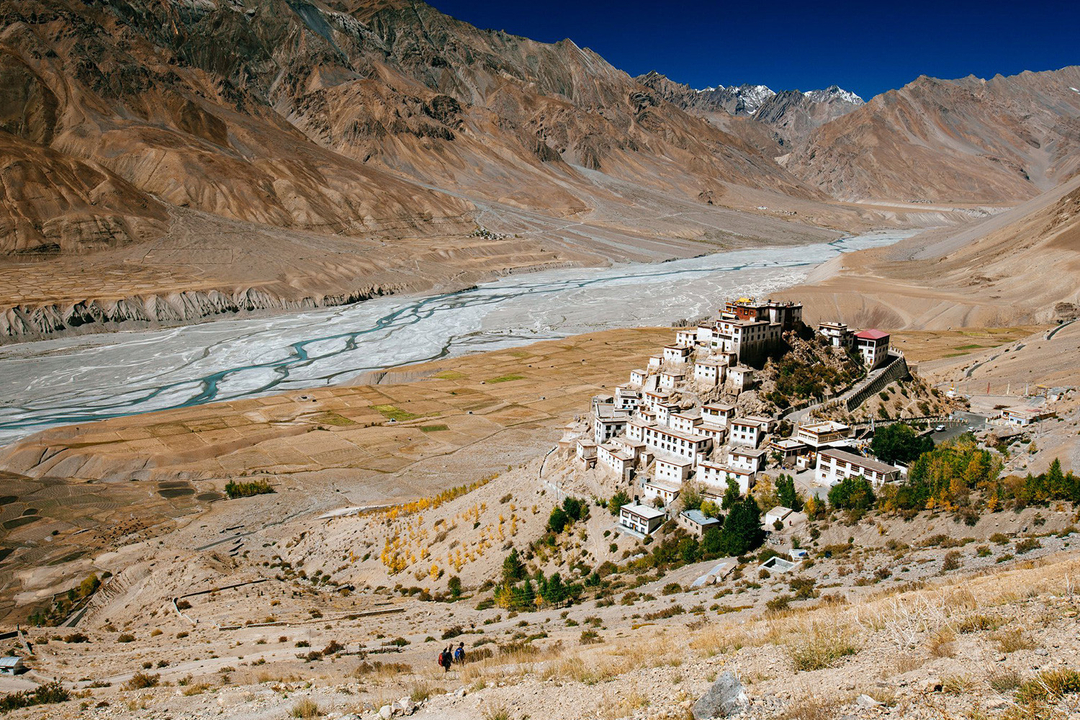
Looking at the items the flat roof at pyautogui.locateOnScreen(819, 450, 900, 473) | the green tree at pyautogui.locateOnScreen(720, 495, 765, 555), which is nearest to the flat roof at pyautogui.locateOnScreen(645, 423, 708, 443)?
the green tree at pyautogui.locateOnScreen(720, 495, 765, 555)

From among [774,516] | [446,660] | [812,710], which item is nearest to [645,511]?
[774,516]

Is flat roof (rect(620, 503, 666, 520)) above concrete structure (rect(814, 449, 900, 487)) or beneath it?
beneath

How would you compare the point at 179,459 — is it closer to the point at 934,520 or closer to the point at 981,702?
the point at 934,520

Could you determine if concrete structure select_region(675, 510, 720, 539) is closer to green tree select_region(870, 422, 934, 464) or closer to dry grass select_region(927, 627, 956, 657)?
green tree select_region(870, 422, 934, 464)

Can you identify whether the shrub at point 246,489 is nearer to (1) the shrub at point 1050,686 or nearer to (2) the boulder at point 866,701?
(2) the boulder at point 866,701

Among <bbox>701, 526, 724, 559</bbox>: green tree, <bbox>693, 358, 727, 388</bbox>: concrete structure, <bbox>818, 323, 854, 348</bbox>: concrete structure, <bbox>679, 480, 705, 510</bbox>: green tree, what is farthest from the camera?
<bbox>818, 323, 854, 348</bbox>: concrete structure

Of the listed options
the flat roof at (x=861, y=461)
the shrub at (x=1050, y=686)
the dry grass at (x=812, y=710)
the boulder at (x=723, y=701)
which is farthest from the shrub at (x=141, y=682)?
the flat roof at (x=861, y=461)

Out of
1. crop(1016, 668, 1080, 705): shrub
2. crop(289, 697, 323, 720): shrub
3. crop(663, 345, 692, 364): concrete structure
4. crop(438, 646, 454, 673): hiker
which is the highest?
crop(663, 345, 692, 364): concrete structure

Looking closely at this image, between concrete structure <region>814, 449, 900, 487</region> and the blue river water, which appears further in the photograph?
the blue river water
